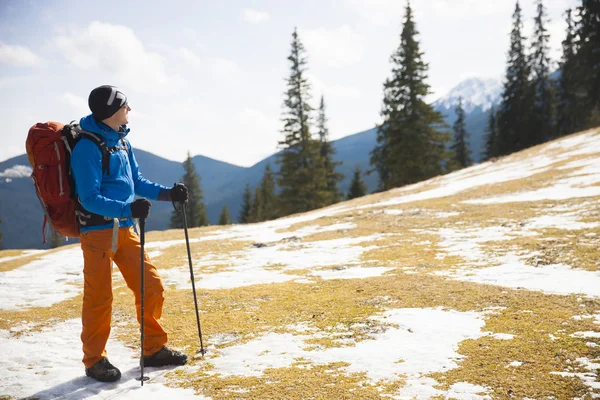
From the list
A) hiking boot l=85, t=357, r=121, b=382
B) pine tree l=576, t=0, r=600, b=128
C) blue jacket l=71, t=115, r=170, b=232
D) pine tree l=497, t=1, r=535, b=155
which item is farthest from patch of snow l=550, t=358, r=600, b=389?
pine tree l=497, t=1, r=535, b=155

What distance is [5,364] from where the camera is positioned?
424 centimetres

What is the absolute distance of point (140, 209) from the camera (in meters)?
3.78

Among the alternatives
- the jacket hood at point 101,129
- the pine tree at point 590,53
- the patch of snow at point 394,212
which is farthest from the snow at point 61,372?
the pine tree at point 590,53

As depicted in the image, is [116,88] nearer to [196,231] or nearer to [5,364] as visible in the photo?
[5,364]

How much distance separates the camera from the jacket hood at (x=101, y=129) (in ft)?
12.7

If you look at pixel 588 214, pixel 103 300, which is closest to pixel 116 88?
pixel 103 300

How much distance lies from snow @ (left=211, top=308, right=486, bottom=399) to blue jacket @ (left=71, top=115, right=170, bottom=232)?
1926 millimetres

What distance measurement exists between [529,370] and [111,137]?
4.58 m

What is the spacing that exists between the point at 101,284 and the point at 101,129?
1.57m

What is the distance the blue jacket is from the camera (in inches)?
145

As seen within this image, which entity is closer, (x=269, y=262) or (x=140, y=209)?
(x=140, y=209)

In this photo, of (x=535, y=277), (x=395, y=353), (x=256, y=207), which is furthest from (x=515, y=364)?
(x=256, y=207)

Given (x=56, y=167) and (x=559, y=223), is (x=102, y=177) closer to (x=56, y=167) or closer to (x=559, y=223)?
(x=56, y=167)

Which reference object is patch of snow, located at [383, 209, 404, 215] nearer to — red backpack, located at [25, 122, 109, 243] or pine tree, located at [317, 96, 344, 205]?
red backpack, located at [25, 122, 109, 243]
